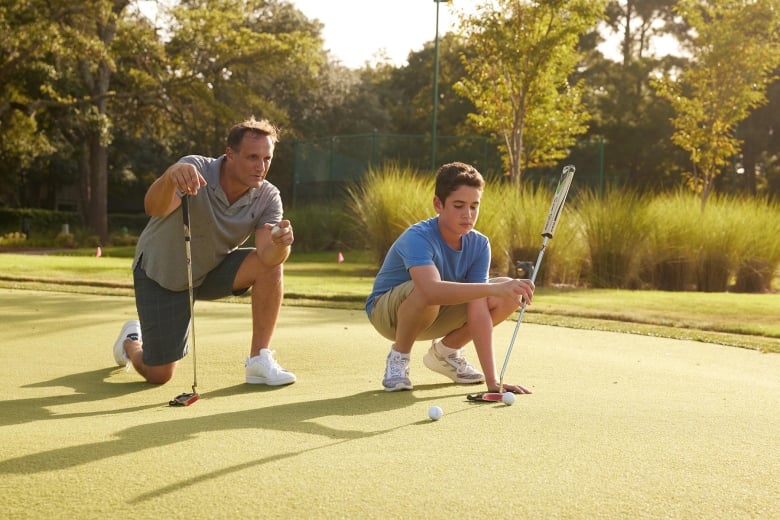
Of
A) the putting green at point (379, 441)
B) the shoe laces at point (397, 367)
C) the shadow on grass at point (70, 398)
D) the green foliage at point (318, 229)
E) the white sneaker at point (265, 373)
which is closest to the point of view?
the putting green at point (379, 441)

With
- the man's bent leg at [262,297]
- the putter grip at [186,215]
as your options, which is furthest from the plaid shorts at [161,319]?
the putter grip at [186,215]

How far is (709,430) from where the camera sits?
11.3 ft

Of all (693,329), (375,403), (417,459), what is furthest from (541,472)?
(693,329)

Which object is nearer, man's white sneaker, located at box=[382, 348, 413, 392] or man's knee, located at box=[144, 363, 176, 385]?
man's white sneaker, located at box=[382, 348, 413, 392]

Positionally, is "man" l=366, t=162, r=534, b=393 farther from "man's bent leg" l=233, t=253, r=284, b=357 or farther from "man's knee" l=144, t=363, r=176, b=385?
"man's knee" l=144, t=363, r=176, b=385

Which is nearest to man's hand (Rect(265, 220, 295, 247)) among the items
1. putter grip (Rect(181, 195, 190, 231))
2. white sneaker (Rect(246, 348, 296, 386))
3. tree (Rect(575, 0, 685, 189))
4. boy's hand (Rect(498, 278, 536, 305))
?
putter grip (Rect(181, 195, 190, 231))

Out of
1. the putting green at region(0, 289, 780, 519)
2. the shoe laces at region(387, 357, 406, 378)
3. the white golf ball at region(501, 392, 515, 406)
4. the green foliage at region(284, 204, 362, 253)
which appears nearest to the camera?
the putting green at region(0, 289, 780, 519)

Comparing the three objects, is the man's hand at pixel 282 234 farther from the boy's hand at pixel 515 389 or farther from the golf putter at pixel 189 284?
the boy's hand at pixel 515 389

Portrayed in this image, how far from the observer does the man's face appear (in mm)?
4570

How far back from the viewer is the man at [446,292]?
423 cm

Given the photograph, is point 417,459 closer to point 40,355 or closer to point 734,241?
point 40,355

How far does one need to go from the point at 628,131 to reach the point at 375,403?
3636 cm

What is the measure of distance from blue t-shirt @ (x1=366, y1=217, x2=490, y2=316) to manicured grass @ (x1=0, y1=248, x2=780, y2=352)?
2.94m

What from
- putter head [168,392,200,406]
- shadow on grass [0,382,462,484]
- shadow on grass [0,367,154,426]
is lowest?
shadow on grass [0,367,154,426]
